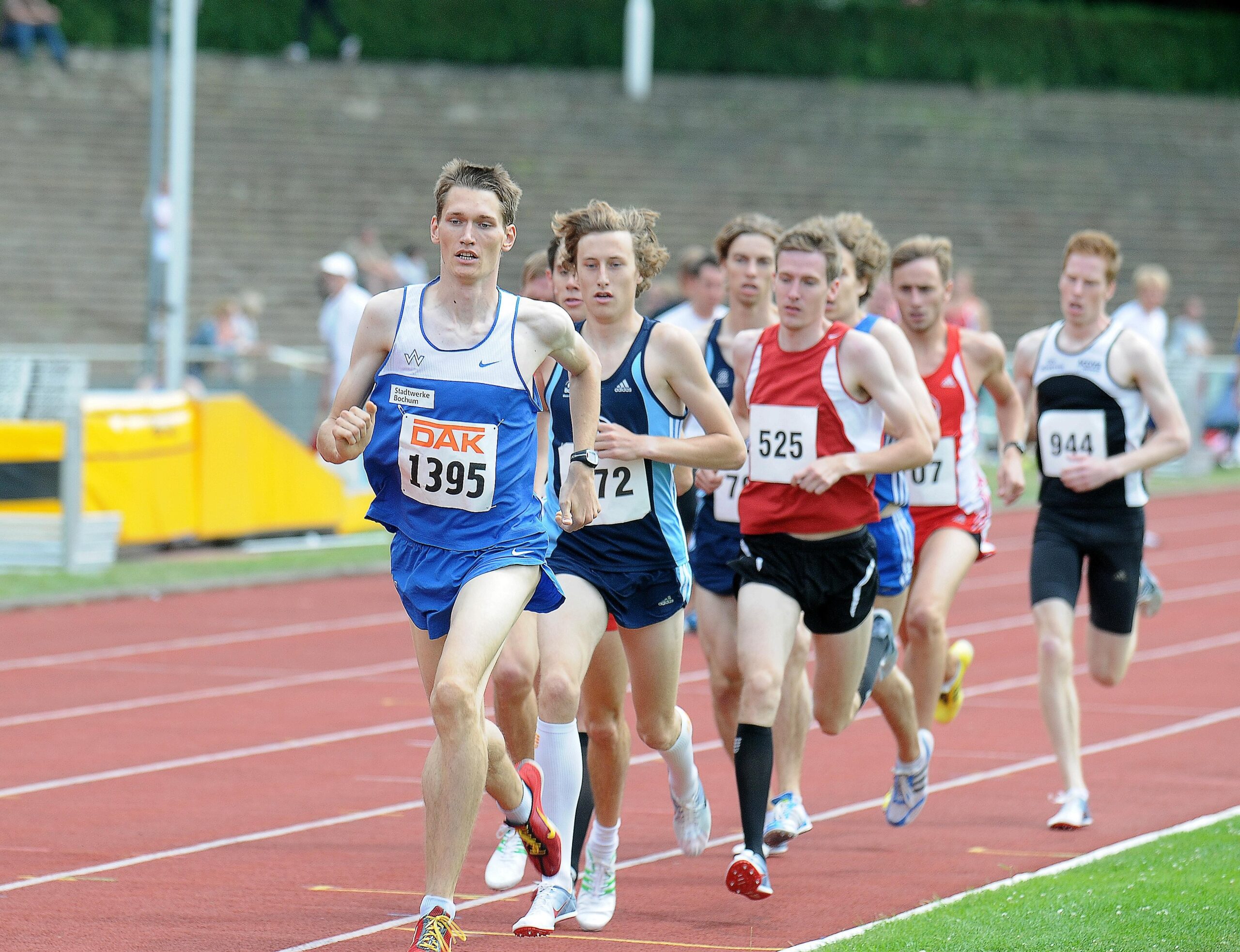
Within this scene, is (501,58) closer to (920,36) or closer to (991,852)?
(920,36)

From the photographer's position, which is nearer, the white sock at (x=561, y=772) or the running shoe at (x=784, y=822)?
the white sock at (x=561, y=772)

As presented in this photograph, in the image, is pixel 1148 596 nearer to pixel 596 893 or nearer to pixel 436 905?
pixel 596 893

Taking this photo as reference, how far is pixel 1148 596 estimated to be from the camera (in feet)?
27.2

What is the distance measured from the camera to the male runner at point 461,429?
505 centimetres

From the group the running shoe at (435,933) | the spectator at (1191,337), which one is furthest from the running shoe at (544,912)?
the spectator at (1191,337)

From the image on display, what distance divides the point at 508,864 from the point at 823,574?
134 centimetres

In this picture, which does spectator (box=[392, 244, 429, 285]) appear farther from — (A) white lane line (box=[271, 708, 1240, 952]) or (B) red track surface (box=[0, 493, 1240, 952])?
(A) white lane line (box=[271, 708, 1240, 952])

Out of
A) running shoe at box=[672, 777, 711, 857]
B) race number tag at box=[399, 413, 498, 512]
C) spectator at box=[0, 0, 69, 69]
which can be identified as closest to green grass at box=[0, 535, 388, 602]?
running shoe at box=[672, 777, 711, 857]

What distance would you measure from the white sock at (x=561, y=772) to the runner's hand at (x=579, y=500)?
623 mm

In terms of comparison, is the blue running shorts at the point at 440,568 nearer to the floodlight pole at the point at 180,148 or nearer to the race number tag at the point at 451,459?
the race number tag at the point at 451,459

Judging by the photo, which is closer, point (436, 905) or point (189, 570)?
point (436, 905)

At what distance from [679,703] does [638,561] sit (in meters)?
4.04

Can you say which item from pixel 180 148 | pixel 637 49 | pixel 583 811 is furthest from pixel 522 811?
pixel 637 49

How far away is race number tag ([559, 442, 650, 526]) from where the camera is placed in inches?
226
